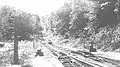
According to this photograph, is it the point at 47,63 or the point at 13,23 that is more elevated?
the point at 13,23

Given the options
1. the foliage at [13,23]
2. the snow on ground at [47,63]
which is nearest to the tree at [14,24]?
the foliage at [13,23]

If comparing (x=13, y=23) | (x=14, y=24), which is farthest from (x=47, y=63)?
(x=13, y=23)

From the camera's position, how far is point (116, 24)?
3100 cm

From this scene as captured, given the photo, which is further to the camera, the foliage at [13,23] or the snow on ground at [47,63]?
the snow on ground at [47,63]

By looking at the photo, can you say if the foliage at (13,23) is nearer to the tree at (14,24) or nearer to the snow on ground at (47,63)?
the tree at (14,24)

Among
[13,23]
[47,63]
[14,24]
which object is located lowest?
[47,63]

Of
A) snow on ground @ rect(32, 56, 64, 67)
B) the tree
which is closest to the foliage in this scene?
the tree

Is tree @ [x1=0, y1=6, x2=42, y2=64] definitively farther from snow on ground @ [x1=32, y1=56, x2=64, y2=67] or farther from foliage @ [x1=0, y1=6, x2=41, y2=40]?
snow on ground @ [x1=32, y1=56, x2=64, y2=67]

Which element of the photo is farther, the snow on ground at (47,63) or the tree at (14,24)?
the snow on ground at (47,63)

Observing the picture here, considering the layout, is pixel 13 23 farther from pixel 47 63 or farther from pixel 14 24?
pixel 47 63

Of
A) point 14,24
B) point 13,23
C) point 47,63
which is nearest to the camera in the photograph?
point 14,24

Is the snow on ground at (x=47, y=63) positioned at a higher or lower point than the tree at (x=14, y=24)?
lower

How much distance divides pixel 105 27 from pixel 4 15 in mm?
23062

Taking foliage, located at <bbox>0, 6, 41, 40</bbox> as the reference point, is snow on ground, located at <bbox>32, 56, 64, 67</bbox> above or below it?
below
